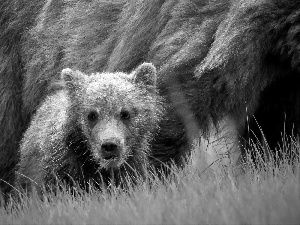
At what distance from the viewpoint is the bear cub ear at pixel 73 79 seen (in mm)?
5348

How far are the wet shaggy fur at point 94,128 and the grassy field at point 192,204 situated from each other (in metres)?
0.46

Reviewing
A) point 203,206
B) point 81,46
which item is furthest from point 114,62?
point 203,206

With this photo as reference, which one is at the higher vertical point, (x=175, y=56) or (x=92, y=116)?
(x=175, y=56)

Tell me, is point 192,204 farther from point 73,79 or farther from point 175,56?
point 73,79

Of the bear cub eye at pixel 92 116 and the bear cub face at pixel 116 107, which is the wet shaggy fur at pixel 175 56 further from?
the bear cub eye at pixel 92 116

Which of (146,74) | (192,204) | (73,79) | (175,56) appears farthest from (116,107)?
(192,204)

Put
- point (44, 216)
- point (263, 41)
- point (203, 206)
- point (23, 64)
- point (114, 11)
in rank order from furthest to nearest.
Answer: point (23, 64) < point (114, 11) < point (263, 41) < point (44, 216) < point (203, 206)

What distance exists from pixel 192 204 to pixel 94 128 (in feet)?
5.04

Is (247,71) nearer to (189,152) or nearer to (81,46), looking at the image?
(189,152)

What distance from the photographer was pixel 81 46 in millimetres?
5789

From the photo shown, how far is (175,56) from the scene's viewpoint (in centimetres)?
522

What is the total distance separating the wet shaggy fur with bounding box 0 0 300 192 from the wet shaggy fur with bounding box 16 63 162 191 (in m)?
0.15

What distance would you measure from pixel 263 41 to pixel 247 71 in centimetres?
25

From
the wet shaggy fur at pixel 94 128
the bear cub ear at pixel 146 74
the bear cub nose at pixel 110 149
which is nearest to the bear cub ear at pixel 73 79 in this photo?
the wet shaggy fur at pixel 94 128
